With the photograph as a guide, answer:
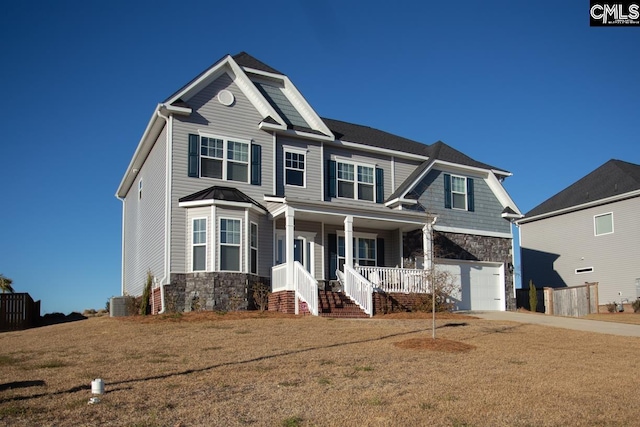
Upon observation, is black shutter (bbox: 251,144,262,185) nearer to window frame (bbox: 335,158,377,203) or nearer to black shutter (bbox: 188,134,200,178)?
black shutter (bbox: 188,134,200,178)

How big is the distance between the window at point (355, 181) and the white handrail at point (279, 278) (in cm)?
439

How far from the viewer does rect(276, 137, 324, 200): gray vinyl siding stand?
904 inches

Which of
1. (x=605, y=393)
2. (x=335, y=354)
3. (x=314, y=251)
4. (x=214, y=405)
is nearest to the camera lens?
(x=214, y=405)

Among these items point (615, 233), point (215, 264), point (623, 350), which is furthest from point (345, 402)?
point (615, 233)

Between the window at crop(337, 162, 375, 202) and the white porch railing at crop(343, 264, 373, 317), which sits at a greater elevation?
the window at crop(337, 162, 375, 202)

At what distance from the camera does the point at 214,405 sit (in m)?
8.62

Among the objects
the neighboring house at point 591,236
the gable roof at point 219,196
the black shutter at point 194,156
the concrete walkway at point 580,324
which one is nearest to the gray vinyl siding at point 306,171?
the gable roof at point 219,196

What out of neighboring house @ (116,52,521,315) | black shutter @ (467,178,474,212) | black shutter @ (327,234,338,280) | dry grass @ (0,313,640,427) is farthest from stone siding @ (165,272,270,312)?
black shutter @ (467,178,474,212)

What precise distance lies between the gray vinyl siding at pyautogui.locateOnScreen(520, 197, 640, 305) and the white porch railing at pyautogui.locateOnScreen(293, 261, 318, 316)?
1582 centimetres

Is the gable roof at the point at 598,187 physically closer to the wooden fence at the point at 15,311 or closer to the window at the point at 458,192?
the window at the point at 458,192

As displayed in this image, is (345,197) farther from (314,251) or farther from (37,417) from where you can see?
(37,417)

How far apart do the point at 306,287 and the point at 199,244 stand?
3.77 metres

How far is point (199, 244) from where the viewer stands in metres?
20.5

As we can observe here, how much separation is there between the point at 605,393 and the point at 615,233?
20633mm
